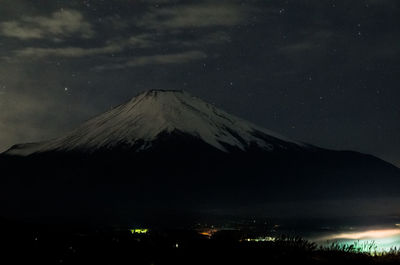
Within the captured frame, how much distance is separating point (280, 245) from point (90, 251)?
7.19 metres

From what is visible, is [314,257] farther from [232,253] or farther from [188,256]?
[188,256]

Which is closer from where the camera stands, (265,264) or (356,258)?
(265,264)

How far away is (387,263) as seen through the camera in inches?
752

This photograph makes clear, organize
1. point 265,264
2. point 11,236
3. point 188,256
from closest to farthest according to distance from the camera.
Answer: point 265,264 < point 188,256 < point 11,236

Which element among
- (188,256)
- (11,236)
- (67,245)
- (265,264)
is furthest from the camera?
(11,236)

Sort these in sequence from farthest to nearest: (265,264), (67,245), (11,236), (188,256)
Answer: (11,236) → (67,245) → (188,256) → (265,264)

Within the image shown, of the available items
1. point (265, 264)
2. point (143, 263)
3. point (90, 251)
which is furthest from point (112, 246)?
point (265, 264)

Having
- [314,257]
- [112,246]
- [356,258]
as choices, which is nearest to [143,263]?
[112,246]

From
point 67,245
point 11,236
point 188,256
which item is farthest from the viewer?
point 11,236

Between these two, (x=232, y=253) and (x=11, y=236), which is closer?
(x=232, y=253)

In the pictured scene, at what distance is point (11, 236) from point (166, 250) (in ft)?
21.2

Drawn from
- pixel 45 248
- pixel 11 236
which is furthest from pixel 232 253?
pixel 11 236

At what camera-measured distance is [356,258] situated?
65.5ft

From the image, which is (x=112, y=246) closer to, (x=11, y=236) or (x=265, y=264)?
(x=11, y=236)
